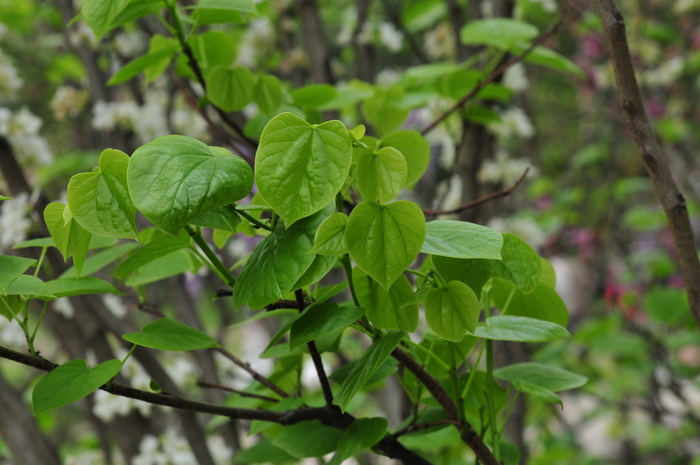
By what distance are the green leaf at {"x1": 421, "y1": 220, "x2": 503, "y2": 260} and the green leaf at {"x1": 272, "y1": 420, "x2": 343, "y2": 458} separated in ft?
0.79

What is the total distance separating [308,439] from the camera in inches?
24.6

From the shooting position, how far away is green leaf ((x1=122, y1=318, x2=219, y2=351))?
498 mm

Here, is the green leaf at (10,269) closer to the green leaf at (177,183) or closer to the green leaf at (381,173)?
the green leaf at (177,183)

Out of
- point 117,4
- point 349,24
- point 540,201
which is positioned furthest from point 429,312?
point 540,201

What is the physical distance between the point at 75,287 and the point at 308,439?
0.24 m

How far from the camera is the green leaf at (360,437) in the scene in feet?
1.82

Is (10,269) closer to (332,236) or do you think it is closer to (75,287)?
(75,287)

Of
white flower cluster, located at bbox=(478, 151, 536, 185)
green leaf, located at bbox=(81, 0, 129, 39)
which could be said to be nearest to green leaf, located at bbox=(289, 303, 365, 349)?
green leaf, located at bbox=(81, 0, 129, 39)

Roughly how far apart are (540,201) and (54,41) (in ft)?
7.68

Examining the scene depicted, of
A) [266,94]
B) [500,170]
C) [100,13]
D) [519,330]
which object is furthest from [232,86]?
[500,170]

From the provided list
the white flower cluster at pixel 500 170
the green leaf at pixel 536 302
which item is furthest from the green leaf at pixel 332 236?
the white flower cluster at pixel 500 170

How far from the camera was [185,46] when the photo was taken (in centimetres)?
81

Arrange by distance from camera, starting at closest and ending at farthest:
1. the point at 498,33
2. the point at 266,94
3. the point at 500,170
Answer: the point at 266,94 → the point at 498,33 → the point at 500,170

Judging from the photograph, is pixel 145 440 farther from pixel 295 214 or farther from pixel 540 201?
pixel 540 201
